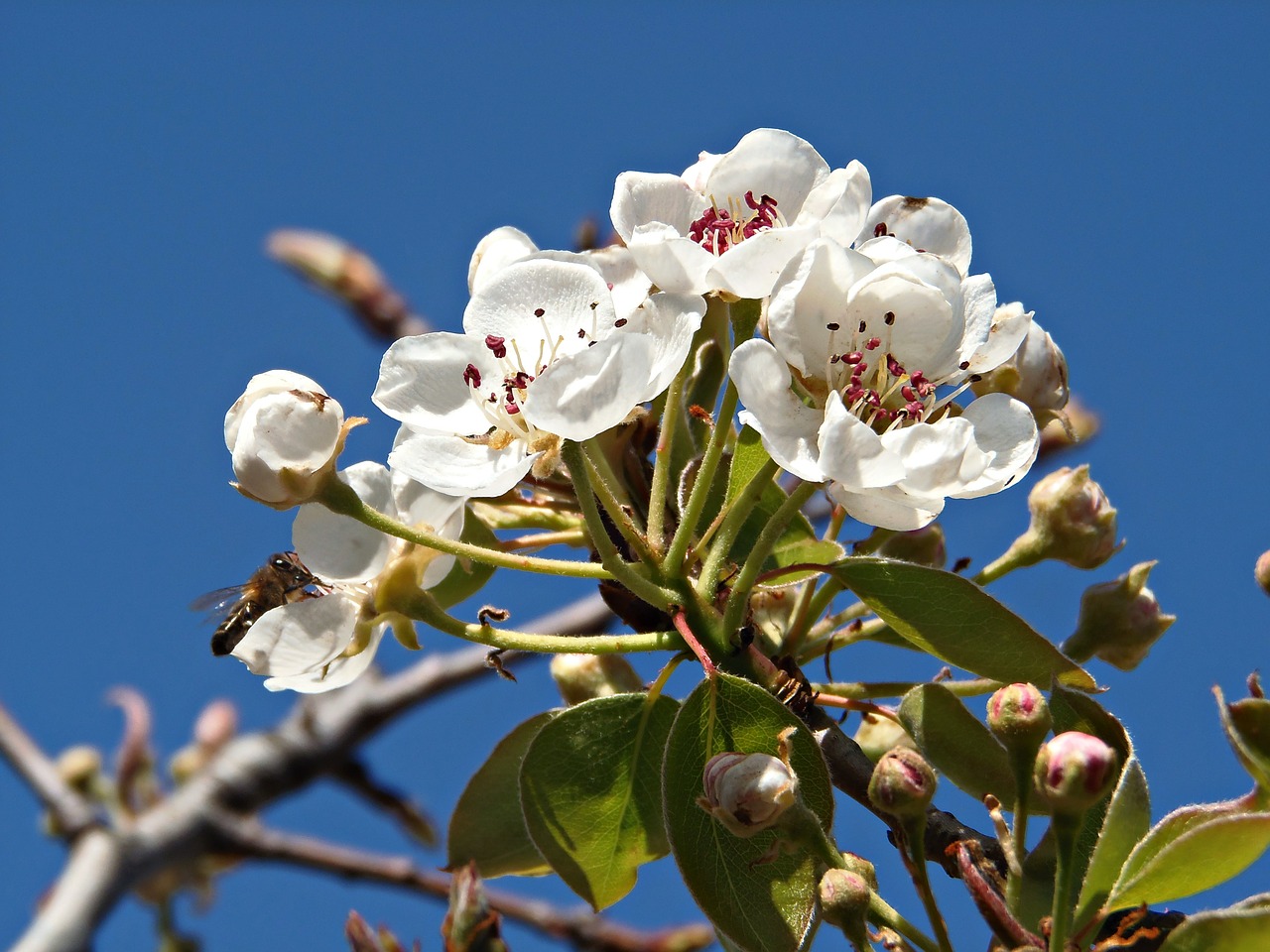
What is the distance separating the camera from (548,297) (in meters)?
1.76

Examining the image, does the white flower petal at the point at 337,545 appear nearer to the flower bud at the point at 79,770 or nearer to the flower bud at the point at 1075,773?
the flower bud at the point at 1075,773

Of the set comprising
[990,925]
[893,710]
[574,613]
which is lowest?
[990,925]

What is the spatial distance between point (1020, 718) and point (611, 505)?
528mm

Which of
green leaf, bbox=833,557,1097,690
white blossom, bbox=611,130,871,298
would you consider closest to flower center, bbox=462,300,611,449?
white blossom, bbox=611,130,871,298

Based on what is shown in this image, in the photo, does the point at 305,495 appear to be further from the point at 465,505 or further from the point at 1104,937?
the point at 1104,937

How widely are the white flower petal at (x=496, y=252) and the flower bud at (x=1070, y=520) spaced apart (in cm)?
80

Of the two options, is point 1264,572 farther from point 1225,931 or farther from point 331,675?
point 331,675

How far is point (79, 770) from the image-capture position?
12.9ft

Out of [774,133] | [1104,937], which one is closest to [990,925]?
[1104,937]

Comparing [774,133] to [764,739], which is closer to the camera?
[764,739]

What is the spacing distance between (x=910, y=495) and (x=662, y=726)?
446mm

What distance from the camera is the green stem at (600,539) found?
159 centimetres

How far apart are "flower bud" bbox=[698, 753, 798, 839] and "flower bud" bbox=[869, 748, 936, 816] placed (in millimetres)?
95

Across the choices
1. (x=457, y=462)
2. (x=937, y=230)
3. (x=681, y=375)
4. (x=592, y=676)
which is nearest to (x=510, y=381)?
(x=457, y=462)
